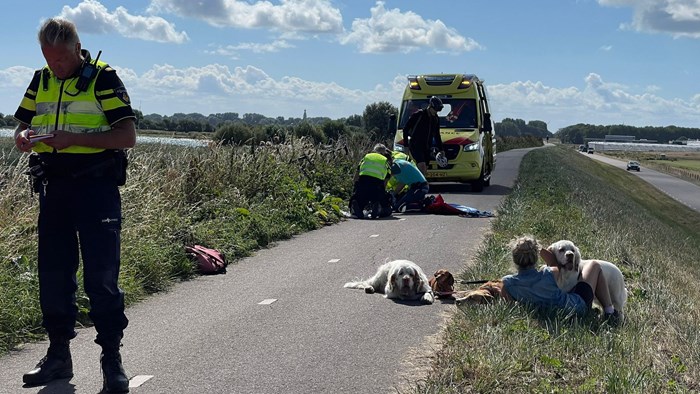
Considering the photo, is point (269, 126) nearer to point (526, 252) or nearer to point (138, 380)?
point (526, 252)

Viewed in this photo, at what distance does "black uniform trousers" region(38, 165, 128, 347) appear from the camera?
5469 mm

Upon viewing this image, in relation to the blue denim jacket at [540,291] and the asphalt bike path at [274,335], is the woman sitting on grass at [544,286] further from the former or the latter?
the asphalt bike path at [274,335]

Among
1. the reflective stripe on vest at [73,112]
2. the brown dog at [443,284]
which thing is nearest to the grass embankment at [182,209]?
the reflective stripe on vest at [73,112]

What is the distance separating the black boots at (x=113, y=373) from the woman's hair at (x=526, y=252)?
3.59 meters

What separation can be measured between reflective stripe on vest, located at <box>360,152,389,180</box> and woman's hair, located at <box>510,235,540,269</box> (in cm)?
874

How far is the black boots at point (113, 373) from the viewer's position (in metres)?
5.52

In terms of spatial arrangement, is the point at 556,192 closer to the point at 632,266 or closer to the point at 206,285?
the point at 632,266

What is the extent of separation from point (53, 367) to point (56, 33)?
81.7 inches

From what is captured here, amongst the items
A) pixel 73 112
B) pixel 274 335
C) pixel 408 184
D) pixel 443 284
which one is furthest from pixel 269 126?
pixel 73 112

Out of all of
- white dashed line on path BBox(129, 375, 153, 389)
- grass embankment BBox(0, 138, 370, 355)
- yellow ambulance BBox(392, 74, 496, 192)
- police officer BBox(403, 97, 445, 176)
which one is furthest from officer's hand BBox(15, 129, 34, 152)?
yellow ambulance BBox(392, 74, 496, 192)

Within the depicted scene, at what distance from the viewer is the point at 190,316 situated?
8008 mm

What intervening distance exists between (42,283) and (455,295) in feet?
13.9

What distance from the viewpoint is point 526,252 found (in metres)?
7.73

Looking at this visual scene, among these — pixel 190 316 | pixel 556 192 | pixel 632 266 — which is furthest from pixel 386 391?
pixel 556 192
